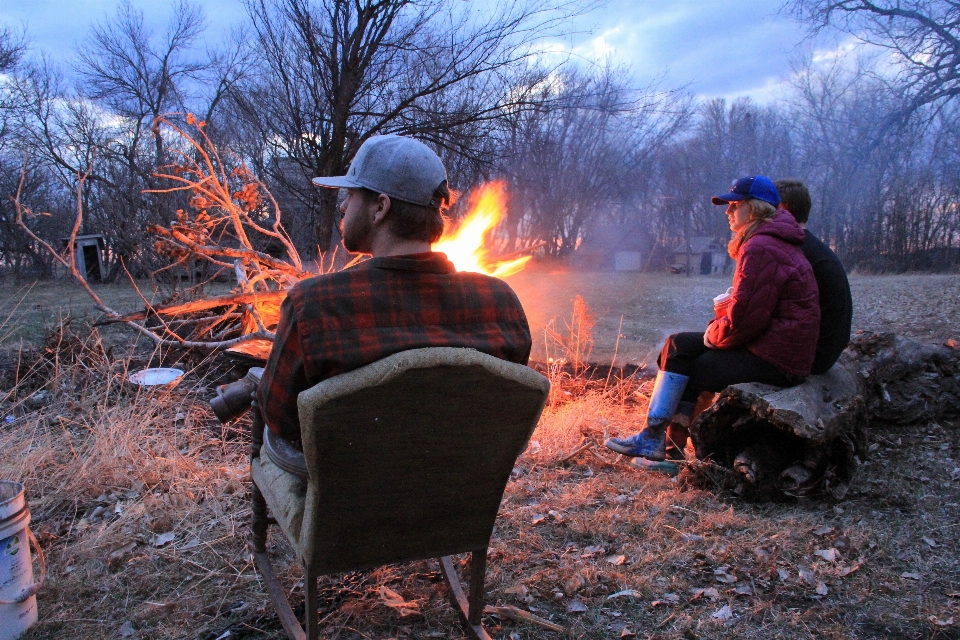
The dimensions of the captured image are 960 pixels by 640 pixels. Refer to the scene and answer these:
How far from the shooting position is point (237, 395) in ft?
7.76

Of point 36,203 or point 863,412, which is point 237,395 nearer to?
point 863,412

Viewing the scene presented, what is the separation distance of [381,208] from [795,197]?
3153 millimetres

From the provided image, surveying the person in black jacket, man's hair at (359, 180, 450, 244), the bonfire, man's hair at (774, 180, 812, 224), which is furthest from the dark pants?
man's hair at (359, 180, 450, 244)

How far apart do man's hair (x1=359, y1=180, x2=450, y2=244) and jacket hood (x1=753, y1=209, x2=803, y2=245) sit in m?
2.38

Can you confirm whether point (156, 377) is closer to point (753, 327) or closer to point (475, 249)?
point (475, 249)

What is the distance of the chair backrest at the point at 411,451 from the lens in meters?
1.59

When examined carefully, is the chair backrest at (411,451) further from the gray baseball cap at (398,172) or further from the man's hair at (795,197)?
the man's hair at (795,197)

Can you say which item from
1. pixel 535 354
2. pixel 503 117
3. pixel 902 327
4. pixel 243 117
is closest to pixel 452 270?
pixel 535 354

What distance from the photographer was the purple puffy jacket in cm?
350

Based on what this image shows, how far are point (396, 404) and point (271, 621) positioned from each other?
1459 millimetres

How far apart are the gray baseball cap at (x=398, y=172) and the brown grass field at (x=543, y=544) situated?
174cm

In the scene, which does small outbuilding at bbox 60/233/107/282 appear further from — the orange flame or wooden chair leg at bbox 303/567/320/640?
wooden chair leg at bbox 303/567/320/640

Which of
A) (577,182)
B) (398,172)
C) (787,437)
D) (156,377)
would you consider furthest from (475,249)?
(577,182)

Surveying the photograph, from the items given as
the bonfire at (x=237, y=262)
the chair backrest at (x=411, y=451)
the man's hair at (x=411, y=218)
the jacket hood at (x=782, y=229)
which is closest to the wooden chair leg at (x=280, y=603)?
the chair backrest at (x=411, y=451)
